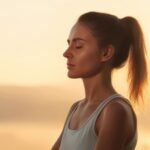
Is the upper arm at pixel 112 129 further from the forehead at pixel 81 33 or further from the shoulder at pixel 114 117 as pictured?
the forehead at pixel 81 33

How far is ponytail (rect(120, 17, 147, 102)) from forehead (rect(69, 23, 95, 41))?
0.09 metres

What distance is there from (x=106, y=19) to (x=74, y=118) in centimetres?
22

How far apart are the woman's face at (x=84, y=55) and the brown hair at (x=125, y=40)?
15 mm

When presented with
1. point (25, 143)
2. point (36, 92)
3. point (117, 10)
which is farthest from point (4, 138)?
point (117, 10)

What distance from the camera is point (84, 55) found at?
716 millimetres

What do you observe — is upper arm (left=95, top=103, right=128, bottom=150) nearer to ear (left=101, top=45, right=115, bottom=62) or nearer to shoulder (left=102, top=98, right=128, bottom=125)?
shoulder (left=102, top=98, right=128, bottom=125)

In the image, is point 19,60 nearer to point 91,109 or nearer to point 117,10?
point 117,10

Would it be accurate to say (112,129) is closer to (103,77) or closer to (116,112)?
(116,112)

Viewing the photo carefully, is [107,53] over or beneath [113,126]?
over

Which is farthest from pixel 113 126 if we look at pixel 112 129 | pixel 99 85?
pixel 99 85

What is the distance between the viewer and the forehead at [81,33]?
72 centimetres

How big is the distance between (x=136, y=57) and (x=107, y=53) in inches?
3.3

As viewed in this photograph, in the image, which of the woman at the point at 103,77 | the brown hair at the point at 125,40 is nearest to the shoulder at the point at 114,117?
the woman at the point at 103,77

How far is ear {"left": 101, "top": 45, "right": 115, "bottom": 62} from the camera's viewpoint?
0.73 meters
